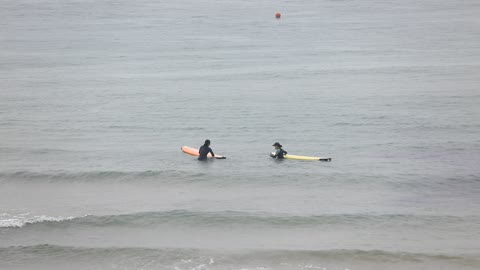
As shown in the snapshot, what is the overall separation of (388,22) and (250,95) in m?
53.6

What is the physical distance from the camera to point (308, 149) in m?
43.8

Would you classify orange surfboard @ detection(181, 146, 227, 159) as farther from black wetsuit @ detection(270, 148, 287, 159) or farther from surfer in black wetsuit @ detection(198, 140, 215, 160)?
black wetsuit @ detection(270, 148, 287, 159)

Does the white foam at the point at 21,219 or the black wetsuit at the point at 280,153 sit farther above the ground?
the black wetsuit at the point at 280,153

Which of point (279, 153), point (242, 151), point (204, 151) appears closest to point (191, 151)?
point (204, 151)

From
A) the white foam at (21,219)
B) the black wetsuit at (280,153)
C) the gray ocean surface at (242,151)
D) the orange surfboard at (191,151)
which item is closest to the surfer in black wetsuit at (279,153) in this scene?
the black wetsuit at (280,153)

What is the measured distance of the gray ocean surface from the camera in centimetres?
2873

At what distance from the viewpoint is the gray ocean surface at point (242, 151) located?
28734mm

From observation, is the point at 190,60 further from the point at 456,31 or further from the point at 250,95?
the point at 456,31

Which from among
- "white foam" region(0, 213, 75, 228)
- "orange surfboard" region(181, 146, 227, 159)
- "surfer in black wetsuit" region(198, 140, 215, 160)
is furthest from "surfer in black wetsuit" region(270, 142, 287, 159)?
"white foam" region(0, 213, 75, 228)

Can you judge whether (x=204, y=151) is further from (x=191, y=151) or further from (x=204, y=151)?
(x=191, y=151)

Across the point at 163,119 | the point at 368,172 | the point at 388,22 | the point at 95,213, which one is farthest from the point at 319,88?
the point at 388,22

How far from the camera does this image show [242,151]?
43.4m

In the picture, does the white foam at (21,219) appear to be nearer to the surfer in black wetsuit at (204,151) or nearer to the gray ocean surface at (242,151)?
the gray ocean surface at (242,151)

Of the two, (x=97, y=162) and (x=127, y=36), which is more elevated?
(x=127, y=36)
